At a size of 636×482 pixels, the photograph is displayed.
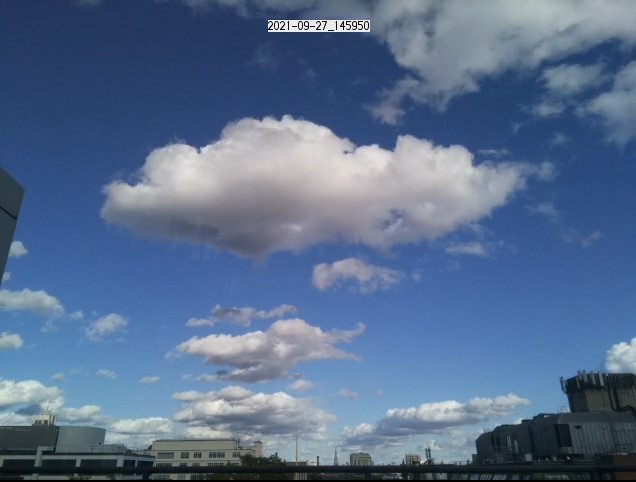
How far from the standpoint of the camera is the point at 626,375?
105750mm

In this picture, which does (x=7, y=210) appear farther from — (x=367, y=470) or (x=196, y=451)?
(x=196, y=451)

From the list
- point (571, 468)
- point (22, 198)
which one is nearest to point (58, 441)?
point (22, 198)

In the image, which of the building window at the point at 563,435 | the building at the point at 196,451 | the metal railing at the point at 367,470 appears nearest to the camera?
the metal railing at the point at 367,470

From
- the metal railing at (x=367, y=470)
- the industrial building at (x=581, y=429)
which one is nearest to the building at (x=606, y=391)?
the industrial building at (x=581, y=429)

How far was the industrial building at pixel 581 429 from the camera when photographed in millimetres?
90938

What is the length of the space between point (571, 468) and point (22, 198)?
44.4 ft

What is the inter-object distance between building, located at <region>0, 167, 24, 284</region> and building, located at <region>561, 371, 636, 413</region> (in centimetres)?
11705

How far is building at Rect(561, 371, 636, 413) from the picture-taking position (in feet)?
340

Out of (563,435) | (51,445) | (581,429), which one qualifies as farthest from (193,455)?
(581,429)

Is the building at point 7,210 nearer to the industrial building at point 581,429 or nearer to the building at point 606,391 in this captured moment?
A: the industrial building at point 581,429

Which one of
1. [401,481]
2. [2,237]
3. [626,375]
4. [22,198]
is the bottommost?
[401,481]

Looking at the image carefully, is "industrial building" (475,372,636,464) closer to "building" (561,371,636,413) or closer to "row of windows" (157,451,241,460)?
"building" (561,371,636,413)

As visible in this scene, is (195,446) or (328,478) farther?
(195,446)

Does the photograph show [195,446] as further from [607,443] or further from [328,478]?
[328,478]
